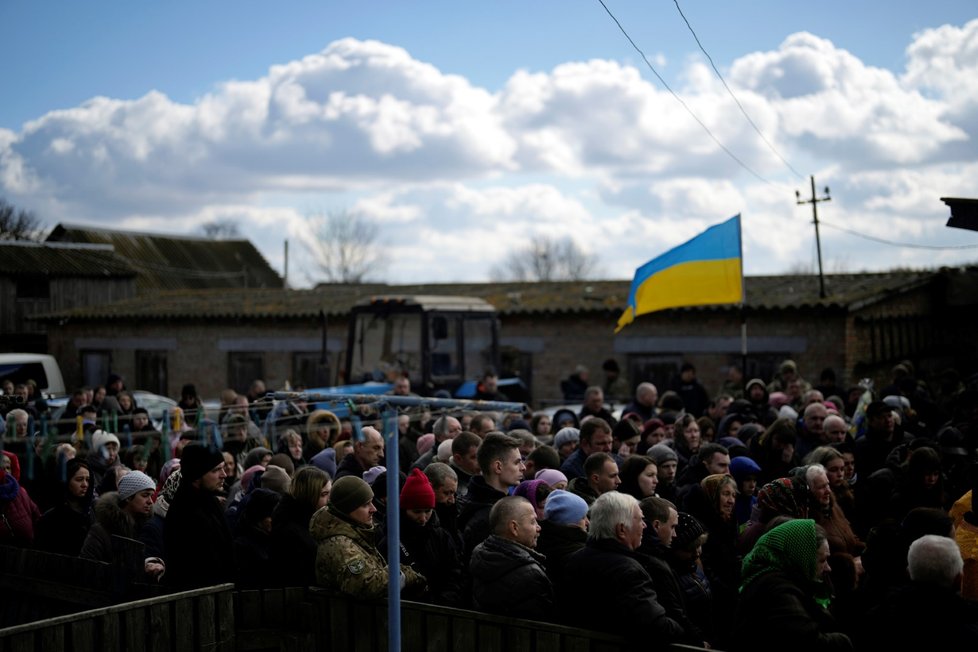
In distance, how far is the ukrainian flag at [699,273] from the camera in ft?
45.6

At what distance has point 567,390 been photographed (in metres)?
18.4

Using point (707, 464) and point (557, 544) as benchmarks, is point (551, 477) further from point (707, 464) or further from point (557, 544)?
point (707, 464)

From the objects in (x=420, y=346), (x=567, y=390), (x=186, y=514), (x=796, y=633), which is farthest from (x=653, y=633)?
(x=567, y=390)

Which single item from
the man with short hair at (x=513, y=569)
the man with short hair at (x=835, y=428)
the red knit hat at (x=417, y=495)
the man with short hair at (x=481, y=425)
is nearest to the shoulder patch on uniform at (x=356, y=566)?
the red knit hat at (x=417, y=495)

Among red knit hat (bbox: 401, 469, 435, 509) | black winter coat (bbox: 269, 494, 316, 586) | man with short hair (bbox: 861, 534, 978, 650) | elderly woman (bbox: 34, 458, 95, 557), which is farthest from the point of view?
elderly woman (bbox: 34, 458, 95, 557)

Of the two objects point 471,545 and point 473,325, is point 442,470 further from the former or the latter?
point 473,325

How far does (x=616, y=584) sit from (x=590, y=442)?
3.27 metres

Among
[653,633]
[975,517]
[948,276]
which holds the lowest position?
[653,633]

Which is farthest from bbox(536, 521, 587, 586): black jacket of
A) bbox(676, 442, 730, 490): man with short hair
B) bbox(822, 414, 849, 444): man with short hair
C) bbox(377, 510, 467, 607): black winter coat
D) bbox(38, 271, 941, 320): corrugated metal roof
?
bbox(38, 271, 941, 320): corrugated metal roof

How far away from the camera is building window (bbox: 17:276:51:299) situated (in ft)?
115

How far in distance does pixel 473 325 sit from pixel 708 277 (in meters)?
4.61

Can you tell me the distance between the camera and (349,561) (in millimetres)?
5391

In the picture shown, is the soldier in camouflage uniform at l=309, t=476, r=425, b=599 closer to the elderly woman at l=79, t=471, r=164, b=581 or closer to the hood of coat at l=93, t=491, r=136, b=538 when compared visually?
the elderly woman at l=79, t=471, r=164, b=581

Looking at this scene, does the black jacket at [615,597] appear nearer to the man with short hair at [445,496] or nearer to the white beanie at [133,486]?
the man with short hair at [445,496]
